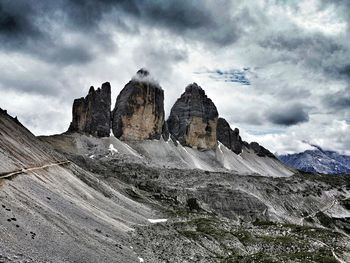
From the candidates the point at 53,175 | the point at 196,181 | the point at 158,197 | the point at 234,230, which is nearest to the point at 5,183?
the point at 53,175

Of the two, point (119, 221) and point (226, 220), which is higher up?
point (119, 221)

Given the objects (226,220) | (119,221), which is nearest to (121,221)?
(119,221)

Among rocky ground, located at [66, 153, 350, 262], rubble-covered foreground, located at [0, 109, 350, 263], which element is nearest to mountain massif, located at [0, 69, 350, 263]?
rubble-covered foreground, located at [0, 109, 350, 263]

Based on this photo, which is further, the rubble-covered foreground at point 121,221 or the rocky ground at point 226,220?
the rocky ground at point 226,220

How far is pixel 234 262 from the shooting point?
63.4 meters

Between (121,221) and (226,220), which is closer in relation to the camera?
(121,221)

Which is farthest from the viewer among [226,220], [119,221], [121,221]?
[226,220]

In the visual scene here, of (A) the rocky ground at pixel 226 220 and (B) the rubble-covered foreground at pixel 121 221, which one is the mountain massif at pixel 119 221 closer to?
(B) the rubble-covered foreground at pixel 121 221

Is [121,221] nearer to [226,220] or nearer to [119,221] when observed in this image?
[119,221]

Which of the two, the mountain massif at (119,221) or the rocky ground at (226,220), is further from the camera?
the rocky ground at (226,220)

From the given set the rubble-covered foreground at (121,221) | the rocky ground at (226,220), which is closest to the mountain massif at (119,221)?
the rubble-covered foreground at (121,221)

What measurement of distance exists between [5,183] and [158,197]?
3660 inches

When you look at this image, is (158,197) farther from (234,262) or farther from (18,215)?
(18,215)

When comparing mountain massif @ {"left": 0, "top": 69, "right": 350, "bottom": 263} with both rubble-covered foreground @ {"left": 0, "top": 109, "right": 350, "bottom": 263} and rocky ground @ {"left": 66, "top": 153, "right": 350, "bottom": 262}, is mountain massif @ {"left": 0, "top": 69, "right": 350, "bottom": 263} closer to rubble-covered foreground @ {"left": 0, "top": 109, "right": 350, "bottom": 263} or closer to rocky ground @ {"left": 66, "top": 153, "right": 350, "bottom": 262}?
rubble-covered foreground @ {"left": 0, "top": 109, "right": 350, "bottom": 263}
